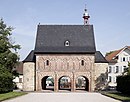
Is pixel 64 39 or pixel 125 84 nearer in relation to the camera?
pixel 125 84

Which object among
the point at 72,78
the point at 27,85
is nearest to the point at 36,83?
the point at 27,85

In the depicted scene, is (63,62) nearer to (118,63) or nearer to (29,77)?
(29,77)

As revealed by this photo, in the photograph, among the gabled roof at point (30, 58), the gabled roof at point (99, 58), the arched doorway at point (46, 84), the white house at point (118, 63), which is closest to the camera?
the gabled roof at point (30, 58)

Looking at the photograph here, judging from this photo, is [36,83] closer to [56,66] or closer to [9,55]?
[56,66]

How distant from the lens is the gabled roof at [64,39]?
219 feet

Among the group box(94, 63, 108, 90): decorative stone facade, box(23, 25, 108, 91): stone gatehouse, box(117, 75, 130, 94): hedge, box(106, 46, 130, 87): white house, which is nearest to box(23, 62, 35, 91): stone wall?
box(23, 25, 108, 91): stone gatehouse

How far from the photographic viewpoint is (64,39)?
68875 millimetres

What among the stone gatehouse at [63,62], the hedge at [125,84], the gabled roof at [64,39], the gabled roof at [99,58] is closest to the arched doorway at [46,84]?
the stone gatehouse at [63,62]

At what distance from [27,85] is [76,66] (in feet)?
36.3

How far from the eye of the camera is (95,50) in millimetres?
66000

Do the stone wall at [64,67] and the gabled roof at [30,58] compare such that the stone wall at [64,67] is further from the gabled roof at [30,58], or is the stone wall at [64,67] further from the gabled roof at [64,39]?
the gabled roof at [30,58]

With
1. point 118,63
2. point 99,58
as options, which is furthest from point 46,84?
point 99,58

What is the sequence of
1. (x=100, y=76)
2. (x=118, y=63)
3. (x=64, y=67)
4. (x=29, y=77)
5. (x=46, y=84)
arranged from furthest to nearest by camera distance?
(x=46, y=84) → (x=118, y=63) → (x=100, y=76) → (x=29, y=77) → (x=64, y=67)

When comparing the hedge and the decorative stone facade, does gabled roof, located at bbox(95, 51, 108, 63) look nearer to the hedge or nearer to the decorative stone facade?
the decorative stone facade
